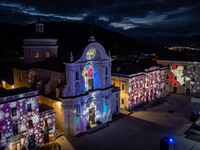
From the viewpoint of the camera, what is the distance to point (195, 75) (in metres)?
54.7

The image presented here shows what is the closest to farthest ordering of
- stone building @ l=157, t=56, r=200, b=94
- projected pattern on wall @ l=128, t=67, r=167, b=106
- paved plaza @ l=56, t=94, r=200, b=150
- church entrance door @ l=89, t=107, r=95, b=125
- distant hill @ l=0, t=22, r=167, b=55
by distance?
paved plaza @ l=56, t=94, r=200, b=150 < church entrance door @ l=89, t=107, r=95, b=125 < projected pattern on wall @ l=128, t=67, r=167, b=106 < stone building @ l=157, t=56, r=200, b=94 < distant hill @ l=0, t=22, r=167, b=55

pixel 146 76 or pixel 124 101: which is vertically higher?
pixel 146 76

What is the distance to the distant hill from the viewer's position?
5295 inches

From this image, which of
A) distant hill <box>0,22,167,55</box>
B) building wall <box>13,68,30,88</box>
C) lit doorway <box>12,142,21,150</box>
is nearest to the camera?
lit doorway <box>12,142,21,150</box>

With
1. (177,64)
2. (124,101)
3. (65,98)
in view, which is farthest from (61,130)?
(177,64)

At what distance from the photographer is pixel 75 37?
161 meters

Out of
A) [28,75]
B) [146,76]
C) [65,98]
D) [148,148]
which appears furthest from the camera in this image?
[146,76]

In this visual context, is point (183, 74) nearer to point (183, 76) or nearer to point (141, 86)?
point (183, 76)

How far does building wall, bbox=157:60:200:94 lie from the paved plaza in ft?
48.0

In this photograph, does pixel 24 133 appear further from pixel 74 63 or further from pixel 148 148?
pixel 148 148

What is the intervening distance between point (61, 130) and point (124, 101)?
58.5 ft

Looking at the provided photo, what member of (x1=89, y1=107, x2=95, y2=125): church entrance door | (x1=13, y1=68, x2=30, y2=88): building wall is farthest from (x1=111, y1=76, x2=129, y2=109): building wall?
(x1=13, y1=68, x2=30, y2=88): building wall

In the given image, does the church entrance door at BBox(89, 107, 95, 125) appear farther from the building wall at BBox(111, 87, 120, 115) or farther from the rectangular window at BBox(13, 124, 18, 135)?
the rectangular window at BBox(13, 124, 18, 135)

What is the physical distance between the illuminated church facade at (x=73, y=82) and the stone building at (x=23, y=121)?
140 inches
